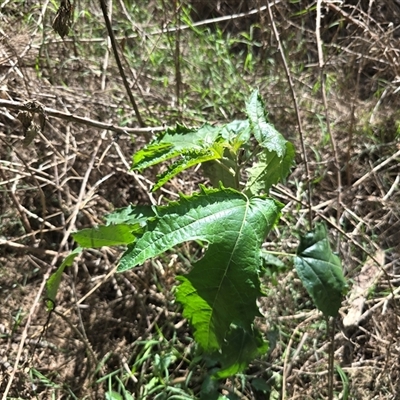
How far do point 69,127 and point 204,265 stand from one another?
1.34 meters

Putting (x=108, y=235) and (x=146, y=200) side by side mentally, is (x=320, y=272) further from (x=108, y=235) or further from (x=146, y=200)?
(x=146, y=200)

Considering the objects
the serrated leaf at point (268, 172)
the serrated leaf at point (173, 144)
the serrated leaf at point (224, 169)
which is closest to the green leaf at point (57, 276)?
the serrated leaf at point (173, 144)

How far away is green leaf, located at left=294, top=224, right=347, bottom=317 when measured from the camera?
5.26ft

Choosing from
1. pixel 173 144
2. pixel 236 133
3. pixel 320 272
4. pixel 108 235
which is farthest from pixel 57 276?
pixel 320 272

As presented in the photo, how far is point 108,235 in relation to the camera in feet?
4.90

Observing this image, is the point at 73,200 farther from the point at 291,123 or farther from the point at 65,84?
the point at 291,123

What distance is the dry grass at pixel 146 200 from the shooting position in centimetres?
197

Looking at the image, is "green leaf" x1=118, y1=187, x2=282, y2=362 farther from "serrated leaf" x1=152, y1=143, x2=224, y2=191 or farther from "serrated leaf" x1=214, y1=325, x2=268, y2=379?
"serrated leaf" x1=214, y1=325, x2=268, y2=379

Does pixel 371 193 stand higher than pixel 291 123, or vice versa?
pixel 291 123

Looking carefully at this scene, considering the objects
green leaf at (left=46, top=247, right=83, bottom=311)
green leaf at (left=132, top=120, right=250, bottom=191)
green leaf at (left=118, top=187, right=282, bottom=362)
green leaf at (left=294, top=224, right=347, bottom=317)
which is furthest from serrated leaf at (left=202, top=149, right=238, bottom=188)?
green leaf at (left=46, top=247, right=83, bottom=311)

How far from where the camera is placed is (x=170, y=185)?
2375mm

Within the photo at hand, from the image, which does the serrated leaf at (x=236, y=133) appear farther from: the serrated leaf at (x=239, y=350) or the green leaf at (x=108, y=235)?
the serrated leaf at (x=239, y=350)

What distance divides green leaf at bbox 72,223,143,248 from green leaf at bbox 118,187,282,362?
205 mm

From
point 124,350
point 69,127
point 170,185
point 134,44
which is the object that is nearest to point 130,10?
point 134,44
